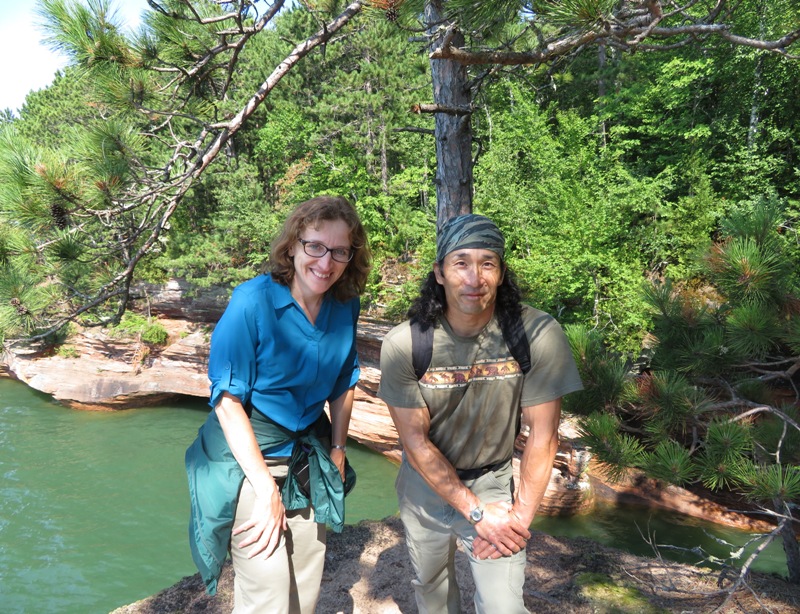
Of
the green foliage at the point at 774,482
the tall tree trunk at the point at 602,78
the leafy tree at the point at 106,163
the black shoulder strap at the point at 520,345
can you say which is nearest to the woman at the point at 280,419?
the black shoulder strap at the point at 520,345

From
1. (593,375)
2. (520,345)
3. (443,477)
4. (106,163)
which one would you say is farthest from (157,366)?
(520,345)

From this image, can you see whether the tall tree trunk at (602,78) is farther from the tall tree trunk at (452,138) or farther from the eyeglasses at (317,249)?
the eyeglasses at (317,249)

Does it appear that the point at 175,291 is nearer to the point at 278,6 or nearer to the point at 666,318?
the point at 278,6

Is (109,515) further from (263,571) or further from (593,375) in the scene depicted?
(593,375)

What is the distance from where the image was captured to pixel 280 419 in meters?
1.93

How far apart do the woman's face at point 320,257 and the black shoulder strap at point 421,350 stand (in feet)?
1.19

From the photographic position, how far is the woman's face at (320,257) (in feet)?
6.24

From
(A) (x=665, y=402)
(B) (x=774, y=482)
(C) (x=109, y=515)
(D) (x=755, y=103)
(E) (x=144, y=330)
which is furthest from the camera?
(E) (x=144, y=330)

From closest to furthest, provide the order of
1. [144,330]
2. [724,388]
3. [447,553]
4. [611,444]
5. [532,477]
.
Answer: [532,477] → [447,553] → [611,444] → [724,388] → [144,330]

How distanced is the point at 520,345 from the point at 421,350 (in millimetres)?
338

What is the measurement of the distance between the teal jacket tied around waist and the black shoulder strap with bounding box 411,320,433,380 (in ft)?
1.68

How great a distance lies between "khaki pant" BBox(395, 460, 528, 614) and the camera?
1.89 m

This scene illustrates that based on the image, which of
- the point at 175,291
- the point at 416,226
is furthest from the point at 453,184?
the point at 175,291

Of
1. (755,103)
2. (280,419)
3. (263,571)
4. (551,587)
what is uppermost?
(755,103)
